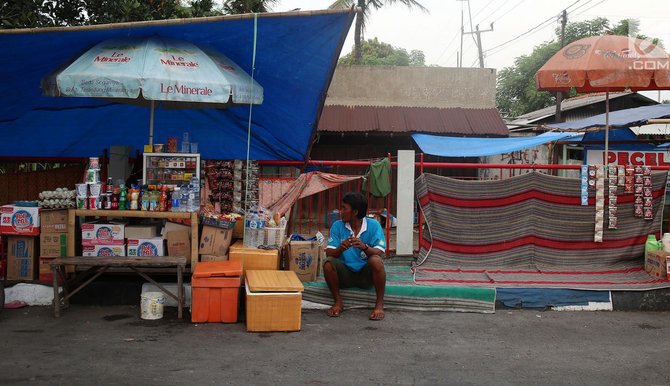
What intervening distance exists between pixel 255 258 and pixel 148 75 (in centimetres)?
231

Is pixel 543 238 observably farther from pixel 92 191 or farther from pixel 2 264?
pixel 2 264

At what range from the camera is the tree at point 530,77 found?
3238 cm

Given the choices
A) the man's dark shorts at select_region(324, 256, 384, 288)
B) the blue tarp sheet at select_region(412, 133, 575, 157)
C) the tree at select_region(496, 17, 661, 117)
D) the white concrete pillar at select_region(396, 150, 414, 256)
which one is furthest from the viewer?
the tree at select_region(496, 17, 661, 117)

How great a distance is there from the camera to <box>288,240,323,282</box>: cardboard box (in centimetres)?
734

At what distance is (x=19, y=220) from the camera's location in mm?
6957

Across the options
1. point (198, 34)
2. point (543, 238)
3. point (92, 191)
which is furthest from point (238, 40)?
point (543, 238)

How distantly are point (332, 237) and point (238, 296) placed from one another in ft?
3.97

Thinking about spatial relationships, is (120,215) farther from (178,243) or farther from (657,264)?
(657,264)

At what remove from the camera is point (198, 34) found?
683 centimetres

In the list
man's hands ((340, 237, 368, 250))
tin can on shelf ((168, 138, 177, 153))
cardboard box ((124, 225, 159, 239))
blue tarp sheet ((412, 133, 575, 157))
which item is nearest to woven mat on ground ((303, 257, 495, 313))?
man's hands ((340, 237, 368, 250))

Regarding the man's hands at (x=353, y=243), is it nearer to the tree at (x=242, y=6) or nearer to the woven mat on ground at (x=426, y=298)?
the woven mat on ground at (x=426, y=298)

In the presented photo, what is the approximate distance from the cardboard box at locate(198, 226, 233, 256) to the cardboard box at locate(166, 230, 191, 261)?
16 cm

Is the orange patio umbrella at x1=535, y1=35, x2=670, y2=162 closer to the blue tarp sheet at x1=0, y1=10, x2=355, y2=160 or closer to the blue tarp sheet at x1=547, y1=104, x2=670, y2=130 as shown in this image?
the blue tarp sheet at x1=547, y1=104, x2=670, y2=130

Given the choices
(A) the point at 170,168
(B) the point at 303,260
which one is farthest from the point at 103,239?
(B) the point at 303,260
